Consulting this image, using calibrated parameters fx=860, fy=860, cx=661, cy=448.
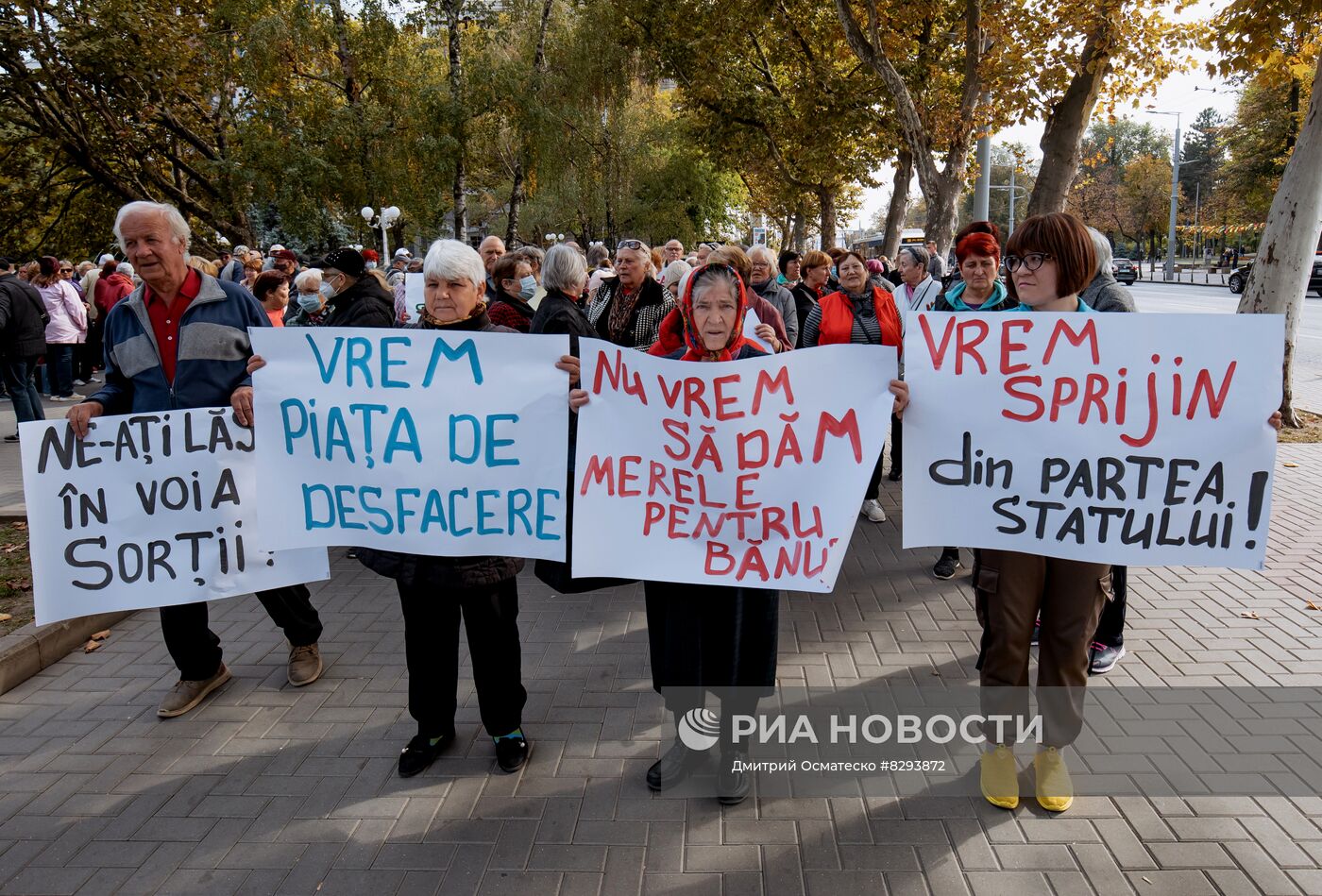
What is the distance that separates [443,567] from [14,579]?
3.87 metres

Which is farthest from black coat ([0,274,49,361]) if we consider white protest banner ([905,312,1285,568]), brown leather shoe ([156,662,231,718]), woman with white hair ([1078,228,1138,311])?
woman with white hair ([1078,228,1138,311])

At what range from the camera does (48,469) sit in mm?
3318

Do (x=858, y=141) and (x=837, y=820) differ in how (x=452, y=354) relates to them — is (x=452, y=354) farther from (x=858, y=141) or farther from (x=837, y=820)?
(x=858, y=141)

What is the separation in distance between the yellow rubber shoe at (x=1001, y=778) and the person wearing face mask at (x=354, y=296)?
341 centimetres

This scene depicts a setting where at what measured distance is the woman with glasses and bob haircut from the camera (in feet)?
9.44

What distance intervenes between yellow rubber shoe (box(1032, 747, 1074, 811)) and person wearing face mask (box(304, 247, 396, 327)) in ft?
11.7

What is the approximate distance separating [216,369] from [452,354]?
1119mm

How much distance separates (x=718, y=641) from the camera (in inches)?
125

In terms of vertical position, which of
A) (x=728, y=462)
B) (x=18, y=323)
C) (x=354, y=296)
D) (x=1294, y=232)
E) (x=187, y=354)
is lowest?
(x=728, y=462)

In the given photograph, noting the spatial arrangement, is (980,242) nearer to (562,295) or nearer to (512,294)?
(562,295)

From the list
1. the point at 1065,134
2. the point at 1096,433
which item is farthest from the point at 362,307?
the point at 1065,134

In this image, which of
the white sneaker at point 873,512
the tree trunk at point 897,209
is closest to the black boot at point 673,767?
the white sneaker at point 873,512

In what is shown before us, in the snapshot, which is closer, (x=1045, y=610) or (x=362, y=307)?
(x=1045, y=610)

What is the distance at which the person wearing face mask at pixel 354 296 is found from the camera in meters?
4.39
